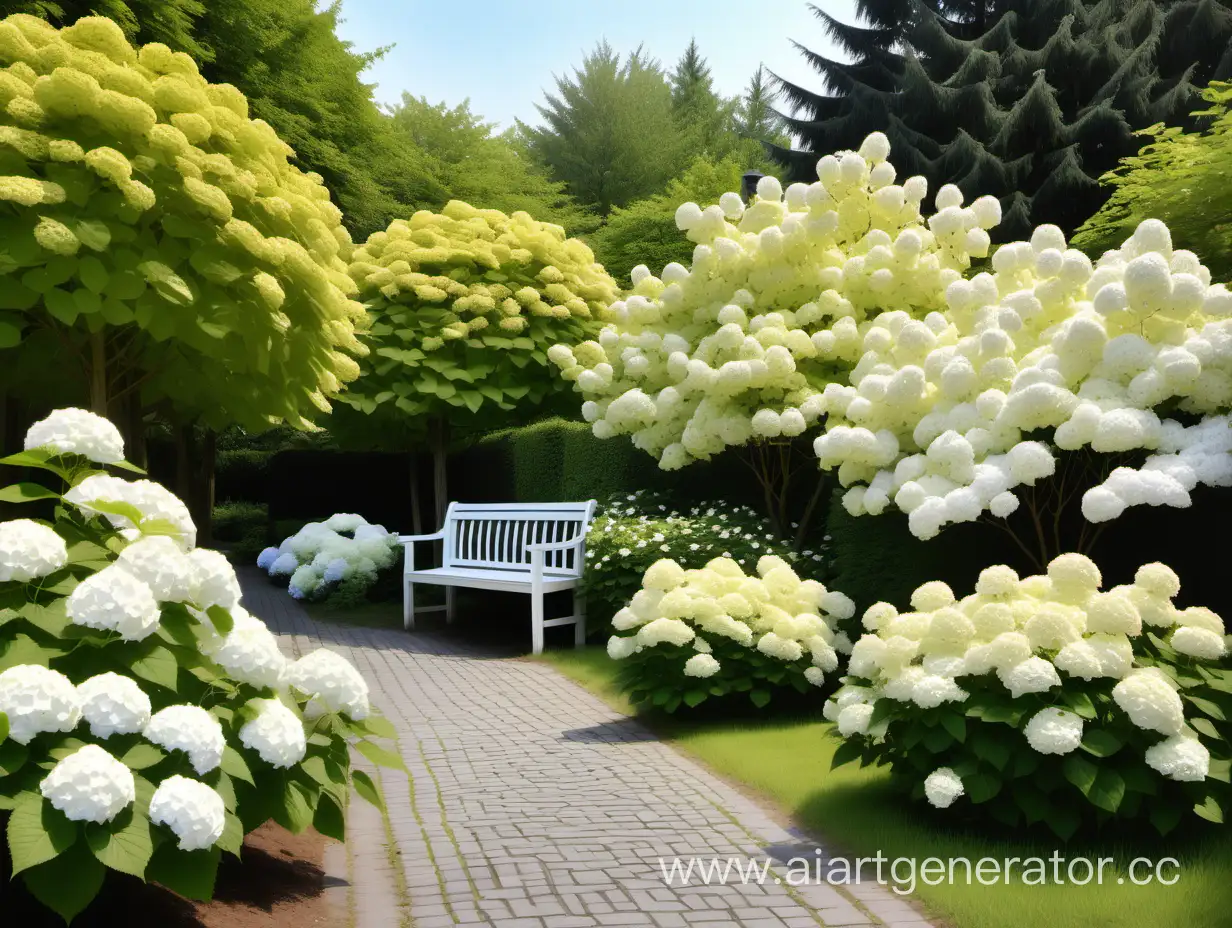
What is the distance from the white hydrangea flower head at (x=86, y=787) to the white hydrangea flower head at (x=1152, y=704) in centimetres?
331

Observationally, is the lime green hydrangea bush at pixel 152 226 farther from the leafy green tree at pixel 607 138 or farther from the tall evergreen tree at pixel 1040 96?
the leafy green tree at pixel 607 138

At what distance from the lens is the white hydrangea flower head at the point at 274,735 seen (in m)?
3.17

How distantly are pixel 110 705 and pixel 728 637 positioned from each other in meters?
4.17

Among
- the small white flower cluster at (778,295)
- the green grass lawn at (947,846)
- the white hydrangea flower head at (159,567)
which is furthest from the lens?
the small white flower cluster at (778,295)

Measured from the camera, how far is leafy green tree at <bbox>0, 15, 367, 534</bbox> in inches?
230

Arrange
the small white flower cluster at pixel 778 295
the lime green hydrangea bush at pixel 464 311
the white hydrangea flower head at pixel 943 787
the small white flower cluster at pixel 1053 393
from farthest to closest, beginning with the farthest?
1. the lime green hydrangea bush at pixel 464 311
2. the small white flower cluster at pixel 778 295
3. the small white flower cluster at pixel 1053 393
4. the white hydrangea flower head at pixel 943 787

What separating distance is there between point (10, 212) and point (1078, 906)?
20.4ft

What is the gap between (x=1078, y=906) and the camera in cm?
346

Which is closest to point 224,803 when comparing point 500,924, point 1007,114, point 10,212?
point 500,924

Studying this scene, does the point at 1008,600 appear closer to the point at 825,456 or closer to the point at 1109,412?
the point at 1109,412

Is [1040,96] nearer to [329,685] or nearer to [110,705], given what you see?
[329,685]

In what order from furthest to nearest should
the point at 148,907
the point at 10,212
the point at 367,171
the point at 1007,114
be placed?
the point at 1007,114, the point at 367,171, the point at 10,212, the point at 148,907

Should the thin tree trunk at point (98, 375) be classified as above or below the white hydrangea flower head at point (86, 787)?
above

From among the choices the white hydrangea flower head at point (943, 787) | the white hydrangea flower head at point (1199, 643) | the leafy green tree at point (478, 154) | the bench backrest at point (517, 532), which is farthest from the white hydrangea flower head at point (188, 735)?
A: the leafy green tree at point (478, 154)
